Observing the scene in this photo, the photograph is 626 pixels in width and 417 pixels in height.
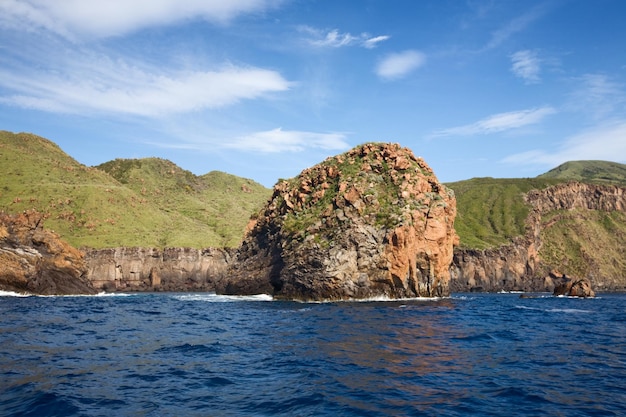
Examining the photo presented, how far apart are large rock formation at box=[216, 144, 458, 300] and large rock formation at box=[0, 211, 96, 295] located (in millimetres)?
32601

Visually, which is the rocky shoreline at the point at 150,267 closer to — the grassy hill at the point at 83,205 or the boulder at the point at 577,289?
the grassy hill at the point at 83,205

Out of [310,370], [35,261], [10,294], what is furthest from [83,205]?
[310,370]

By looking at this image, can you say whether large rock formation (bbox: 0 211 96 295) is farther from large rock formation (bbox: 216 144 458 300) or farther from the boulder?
the boulder

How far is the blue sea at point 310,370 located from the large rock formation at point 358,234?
109ft

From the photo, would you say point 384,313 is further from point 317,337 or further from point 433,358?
point 433,358

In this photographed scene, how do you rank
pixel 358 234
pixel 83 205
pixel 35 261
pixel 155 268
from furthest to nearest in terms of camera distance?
pixel 83 205, pixel 155 268, pixel 35 261, pixel 358 234

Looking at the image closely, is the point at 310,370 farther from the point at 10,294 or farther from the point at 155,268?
the point at 155,268

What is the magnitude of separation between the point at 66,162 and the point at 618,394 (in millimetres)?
200146

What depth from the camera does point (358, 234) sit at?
71.8m

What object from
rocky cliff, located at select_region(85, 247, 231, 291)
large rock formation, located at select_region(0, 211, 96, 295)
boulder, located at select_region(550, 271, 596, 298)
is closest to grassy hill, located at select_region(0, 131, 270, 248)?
rocky cliff, located at select_region(85, 247, 231, 291)

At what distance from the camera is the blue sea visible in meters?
15.4

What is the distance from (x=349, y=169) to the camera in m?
84.4

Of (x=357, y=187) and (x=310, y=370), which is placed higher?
(x=357, y=187)

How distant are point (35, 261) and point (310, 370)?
8087cm
